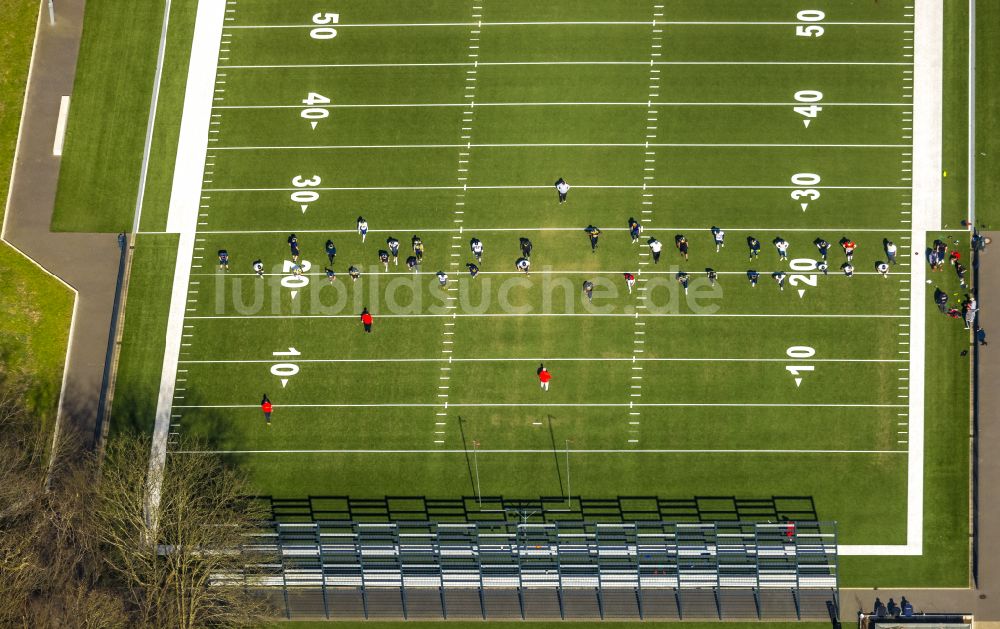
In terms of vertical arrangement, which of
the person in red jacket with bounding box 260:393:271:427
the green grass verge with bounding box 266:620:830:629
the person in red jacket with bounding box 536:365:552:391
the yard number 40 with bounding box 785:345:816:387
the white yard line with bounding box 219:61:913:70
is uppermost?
the white yard line with bounding box 219:61:913:70

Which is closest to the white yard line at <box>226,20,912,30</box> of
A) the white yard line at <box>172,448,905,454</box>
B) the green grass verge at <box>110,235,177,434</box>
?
the green grass verge at <box>110,235,177,434</box>

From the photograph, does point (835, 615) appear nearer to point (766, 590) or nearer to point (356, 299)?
point (766, 590)

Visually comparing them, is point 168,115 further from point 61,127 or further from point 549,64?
point 549,64

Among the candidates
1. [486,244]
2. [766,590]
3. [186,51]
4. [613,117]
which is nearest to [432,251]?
[486,244]

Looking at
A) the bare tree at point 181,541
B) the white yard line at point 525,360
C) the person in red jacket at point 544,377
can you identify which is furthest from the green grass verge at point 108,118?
the person in red jacket at point 544,377

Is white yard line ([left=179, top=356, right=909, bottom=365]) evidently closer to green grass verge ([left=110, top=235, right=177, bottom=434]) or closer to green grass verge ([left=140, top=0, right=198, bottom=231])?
green grass verge ([left=110, top=235, right=177, bottom=434])

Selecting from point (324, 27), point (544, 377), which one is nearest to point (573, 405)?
point (544, 377)
